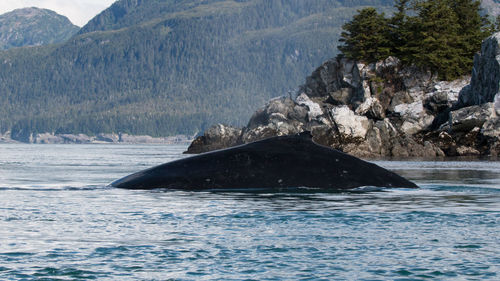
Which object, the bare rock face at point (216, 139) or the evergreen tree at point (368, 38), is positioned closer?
the evergreen tree at point (368, 38)

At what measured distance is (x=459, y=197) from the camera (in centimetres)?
1794

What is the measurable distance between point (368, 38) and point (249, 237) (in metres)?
98.4

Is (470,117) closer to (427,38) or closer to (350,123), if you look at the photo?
(350,123)

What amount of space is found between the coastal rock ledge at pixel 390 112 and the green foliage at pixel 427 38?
233 centimetres

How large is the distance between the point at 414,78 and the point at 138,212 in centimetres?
9029

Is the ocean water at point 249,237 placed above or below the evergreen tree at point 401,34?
below

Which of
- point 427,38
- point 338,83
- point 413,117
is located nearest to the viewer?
point 413,117

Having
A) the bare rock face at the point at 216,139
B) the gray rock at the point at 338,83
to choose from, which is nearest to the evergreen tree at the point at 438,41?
the gray rock at the point at 338,83

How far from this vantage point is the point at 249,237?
426 inches

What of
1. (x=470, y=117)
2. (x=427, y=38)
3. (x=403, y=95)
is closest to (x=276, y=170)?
(x=470, y=117)

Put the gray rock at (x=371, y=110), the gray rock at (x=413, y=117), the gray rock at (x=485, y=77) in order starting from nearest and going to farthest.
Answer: the gray rock at (x=485, y=77), the gray rock at (x=413, y=117), the gray rock at (x=371, y=110)

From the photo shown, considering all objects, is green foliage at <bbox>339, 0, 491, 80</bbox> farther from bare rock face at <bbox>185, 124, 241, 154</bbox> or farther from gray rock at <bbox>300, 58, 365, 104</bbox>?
bare rock face at <bbox>185, 124, 241, 154</bbox>

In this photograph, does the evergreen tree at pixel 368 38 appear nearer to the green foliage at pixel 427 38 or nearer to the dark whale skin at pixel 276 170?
the green foliage at pixel 427 38

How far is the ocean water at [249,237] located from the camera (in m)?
8.48
